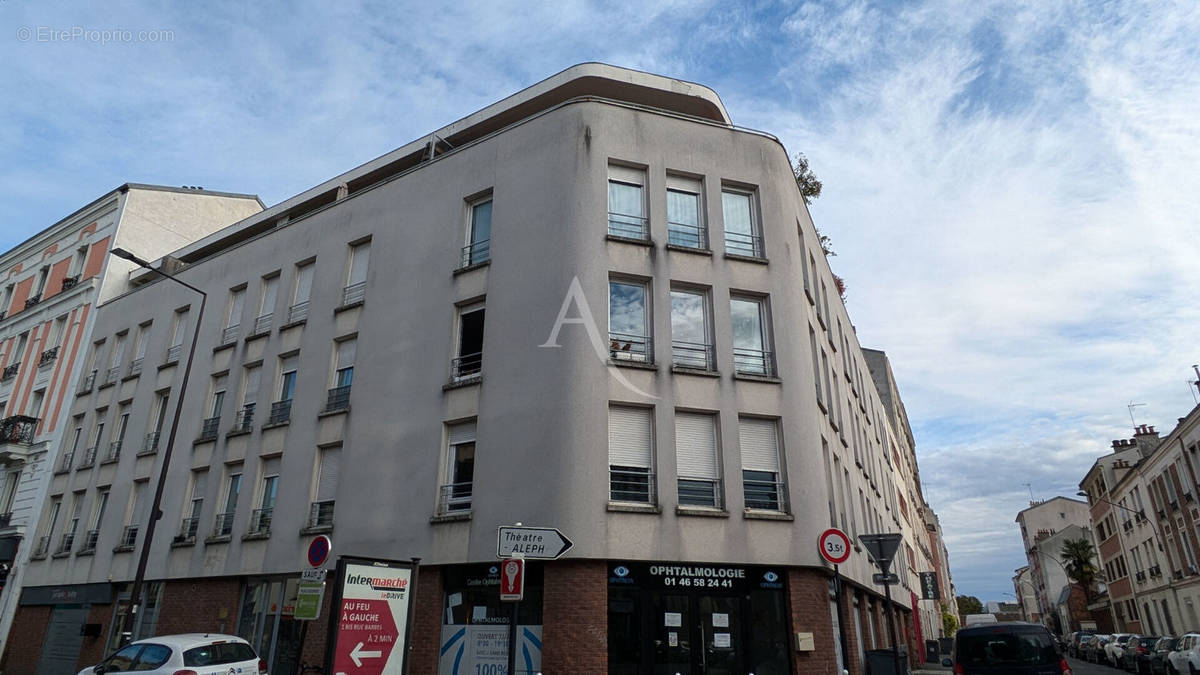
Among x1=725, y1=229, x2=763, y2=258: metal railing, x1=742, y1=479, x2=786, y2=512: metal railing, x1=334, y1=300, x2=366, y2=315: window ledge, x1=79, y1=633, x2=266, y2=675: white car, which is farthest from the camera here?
x1=334, y1=300, x2=366, y2=315: window ledge

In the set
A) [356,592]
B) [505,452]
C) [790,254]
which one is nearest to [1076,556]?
[790,254]

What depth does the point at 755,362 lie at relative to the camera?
1591 centimetres

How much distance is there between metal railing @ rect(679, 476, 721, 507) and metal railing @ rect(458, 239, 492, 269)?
7.38 meters

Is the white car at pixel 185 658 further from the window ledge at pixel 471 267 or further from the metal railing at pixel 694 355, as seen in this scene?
the metal railing at pixel 694 355

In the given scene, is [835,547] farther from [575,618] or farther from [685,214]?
[685,214]

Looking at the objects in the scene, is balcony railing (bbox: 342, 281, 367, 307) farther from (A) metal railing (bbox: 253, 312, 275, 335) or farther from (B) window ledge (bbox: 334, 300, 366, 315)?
(A) metal railing (bbox: 253, 312, 275, 335)

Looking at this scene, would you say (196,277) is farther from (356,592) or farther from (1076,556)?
(1076,556)

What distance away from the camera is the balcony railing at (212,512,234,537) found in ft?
63.3

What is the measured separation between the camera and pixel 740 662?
13.3 metres

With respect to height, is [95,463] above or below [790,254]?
below

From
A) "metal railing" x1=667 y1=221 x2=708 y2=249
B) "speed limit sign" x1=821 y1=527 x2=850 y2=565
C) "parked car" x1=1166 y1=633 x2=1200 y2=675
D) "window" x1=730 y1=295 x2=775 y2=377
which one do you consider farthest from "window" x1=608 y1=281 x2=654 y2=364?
"parked car" x1=1166 y1=633 x2=1200 y2=675

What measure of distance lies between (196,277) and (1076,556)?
71.1 metres

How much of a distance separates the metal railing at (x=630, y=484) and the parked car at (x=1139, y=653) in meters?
23.1

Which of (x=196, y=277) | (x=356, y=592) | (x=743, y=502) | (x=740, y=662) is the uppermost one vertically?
(x=196, y=277)
